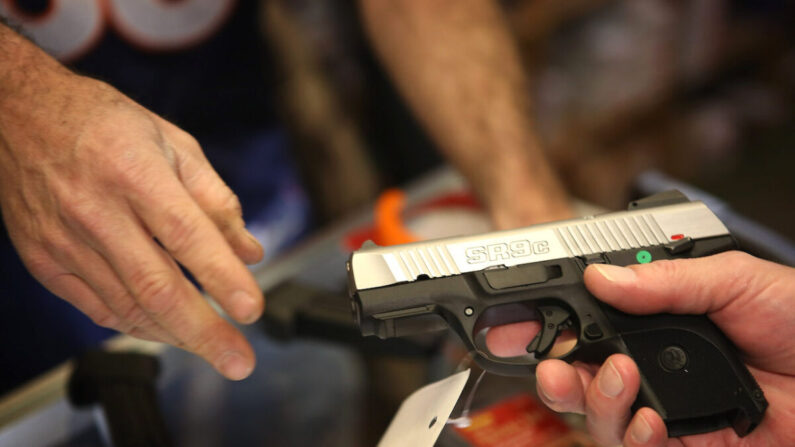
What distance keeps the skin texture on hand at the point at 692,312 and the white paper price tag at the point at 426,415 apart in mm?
98

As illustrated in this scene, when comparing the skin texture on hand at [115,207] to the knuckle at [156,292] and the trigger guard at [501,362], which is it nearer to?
the knuckle at [156,292]

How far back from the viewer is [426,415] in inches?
28.0

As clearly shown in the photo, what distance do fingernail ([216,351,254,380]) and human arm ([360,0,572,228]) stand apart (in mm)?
644

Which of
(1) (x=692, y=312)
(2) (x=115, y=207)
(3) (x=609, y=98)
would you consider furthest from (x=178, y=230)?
(3) (x=609, y=98)

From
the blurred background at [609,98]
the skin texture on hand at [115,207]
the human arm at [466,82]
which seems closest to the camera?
the skin texture on hand at [115,207]

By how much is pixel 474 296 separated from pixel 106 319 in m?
0.41

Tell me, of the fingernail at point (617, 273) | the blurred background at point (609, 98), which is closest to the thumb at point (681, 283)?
the fingernail at point (617, 273)

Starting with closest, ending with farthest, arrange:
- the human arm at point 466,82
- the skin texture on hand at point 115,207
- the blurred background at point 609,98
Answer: the skin texture on hand at point 115,207, the human arm at point 466,82, the blurred background at point 609,98

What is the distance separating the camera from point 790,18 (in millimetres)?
3328

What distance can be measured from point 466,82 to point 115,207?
0.86 m

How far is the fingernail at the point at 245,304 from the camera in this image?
70 centimetres

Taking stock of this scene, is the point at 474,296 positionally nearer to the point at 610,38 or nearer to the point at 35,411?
the point at 35,411

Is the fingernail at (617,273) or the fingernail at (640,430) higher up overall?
the fingernail at (617,273)

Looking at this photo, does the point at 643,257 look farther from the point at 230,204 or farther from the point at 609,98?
the point at 609,98
